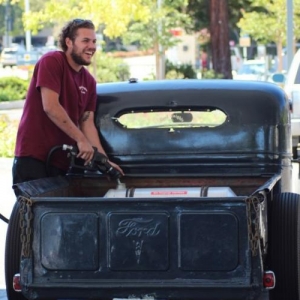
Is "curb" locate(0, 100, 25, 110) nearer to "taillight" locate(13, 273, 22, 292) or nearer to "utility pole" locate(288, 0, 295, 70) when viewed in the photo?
"utility pole" locate(288, 0, 295, 70)

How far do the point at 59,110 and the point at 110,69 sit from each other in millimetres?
32702

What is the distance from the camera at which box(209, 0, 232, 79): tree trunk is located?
95.3 ft

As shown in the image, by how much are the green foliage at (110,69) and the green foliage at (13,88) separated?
299 cm

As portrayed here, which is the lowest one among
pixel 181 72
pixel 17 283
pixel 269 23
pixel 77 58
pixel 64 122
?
pixel 181 72

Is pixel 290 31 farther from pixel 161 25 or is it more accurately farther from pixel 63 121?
pixel 63 121

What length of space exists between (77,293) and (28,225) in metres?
0.43

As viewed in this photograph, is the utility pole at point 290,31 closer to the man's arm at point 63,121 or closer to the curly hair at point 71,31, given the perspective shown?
the curly hair at point 71,31

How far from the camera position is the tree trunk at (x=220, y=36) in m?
29.0

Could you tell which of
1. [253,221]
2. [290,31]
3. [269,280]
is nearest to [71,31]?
[253,221]

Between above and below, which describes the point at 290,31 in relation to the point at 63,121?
below

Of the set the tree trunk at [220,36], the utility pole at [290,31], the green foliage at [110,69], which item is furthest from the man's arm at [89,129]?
the green foliage at [110,69]

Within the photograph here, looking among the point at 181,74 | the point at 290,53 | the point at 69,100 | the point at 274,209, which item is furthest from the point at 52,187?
the point at 181,74

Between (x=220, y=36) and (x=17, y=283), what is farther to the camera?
(x=220, y=36)

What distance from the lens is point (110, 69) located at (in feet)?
127
